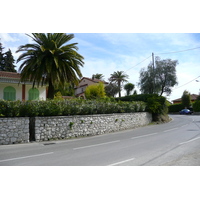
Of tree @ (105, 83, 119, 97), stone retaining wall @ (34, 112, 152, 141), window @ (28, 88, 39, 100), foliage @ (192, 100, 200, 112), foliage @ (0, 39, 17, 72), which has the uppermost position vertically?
foliage @ (0, 39, 17, 72)

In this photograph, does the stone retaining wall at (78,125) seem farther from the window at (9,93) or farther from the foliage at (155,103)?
the window at (9,93)

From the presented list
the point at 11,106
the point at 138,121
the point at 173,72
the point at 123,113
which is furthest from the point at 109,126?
the point at 173,72

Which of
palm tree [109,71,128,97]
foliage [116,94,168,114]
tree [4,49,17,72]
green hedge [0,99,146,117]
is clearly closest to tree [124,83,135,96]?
palm tree [109,71,128,97]

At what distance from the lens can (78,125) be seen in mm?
13703

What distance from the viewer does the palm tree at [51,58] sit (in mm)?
17828

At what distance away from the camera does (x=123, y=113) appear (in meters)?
18.2

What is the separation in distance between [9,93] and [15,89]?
0.77 m

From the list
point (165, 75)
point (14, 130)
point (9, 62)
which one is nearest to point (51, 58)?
point (14, 130)

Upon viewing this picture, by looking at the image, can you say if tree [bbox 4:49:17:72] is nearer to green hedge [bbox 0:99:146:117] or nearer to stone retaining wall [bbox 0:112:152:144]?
green hedge [bbox 0:99:146:117]

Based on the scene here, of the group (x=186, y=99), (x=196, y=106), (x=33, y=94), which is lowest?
(x=196, y=106)

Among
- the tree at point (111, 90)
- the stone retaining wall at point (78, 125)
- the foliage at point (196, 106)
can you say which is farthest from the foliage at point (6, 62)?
the foliage at point (196, 106)

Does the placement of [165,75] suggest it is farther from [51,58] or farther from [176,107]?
[51,58]

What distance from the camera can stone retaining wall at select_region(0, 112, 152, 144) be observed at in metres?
11.0

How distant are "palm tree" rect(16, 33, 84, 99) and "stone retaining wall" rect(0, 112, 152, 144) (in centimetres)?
578
